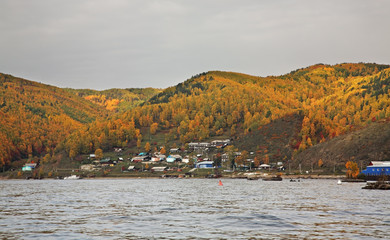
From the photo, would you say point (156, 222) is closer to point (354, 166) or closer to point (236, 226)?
point (236, 226)

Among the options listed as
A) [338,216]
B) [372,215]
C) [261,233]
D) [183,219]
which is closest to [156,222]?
[183,219]

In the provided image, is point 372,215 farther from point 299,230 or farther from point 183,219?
point 183,219

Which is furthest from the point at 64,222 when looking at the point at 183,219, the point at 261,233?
the point at 261,233

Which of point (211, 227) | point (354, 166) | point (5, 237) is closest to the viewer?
point (5, 237)

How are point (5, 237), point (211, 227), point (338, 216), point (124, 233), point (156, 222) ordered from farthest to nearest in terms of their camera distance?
1. point (338, 216)
2. point (156, 222)
3. point (211, 227)
4. point (124, 233)
5. point (5, 237)

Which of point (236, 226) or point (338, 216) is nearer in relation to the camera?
point (236, 226)

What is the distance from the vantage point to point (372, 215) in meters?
52.6

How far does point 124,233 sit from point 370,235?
865 inches

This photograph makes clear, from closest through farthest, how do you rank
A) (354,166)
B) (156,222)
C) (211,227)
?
(211,227) < (156,222) < (354,166)

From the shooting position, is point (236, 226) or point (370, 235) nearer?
point (370, 235)

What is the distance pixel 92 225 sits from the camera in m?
45.2

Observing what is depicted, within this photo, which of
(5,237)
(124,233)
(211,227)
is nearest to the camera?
(5,237)

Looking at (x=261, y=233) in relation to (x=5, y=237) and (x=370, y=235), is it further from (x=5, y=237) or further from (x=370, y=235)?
(x=5, y=237)

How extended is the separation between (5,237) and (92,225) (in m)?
9.90
